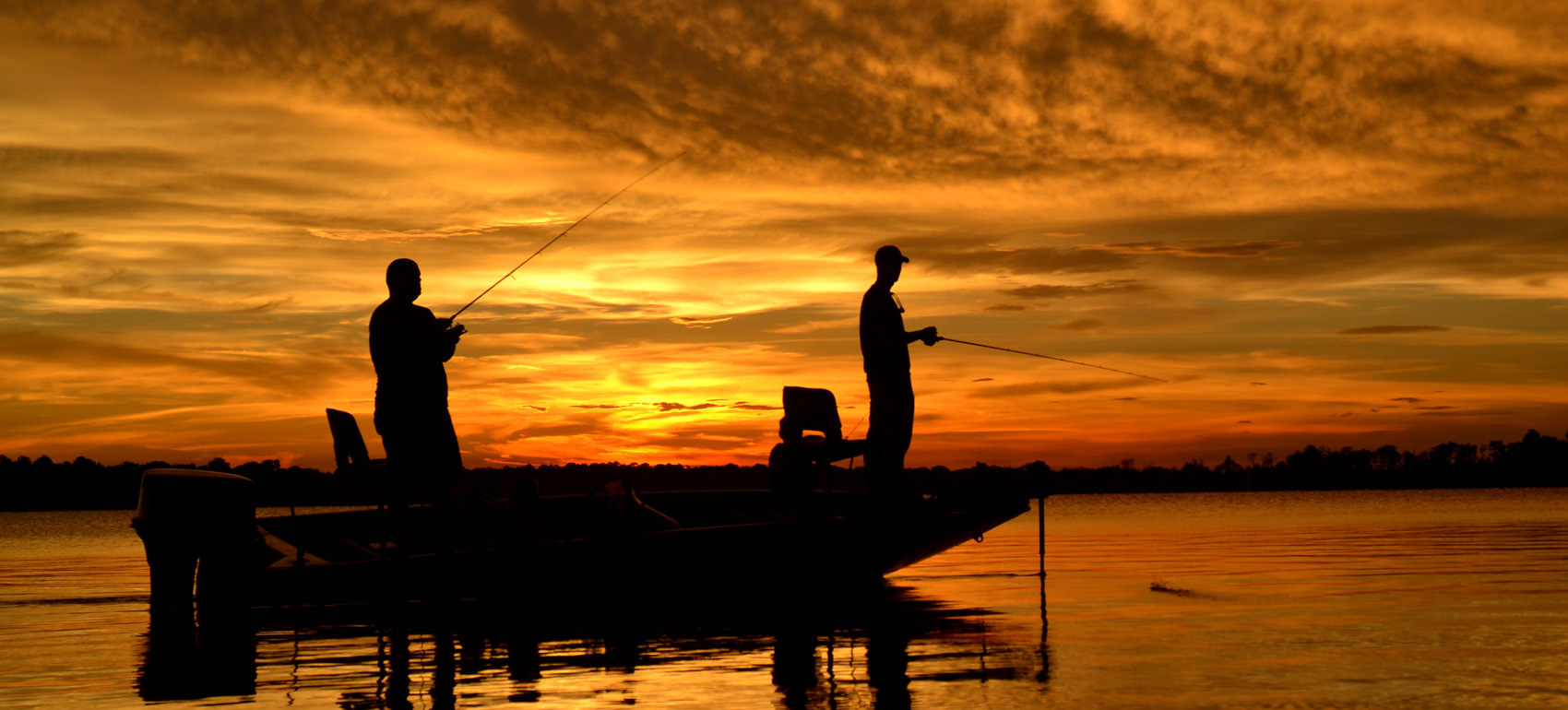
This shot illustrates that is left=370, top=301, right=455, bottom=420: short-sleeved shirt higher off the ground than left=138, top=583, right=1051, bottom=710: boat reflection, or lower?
higher

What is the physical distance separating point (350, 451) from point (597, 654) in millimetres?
2766

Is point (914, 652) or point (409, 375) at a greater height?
point (409, 375)

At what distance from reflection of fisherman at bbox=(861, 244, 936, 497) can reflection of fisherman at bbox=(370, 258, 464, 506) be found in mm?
3366

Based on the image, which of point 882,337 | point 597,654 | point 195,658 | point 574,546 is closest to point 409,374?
point 574,546

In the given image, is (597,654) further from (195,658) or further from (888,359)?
(888,359)

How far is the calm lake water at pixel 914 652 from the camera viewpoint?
21.4 feet

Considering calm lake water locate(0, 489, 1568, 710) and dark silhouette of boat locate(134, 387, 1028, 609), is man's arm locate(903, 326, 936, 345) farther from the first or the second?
calm lake water locate(0, 489, 1568, 710)

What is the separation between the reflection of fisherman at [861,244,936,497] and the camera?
10.2 meters

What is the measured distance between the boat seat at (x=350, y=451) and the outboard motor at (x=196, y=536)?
1.38 metres

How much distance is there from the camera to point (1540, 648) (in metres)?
7.83

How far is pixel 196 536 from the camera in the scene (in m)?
10.3

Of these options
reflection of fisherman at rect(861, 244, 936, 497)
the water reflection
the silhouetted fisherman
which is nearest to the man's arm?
reflection of fisherman at rect(861, 244, 936, 497)

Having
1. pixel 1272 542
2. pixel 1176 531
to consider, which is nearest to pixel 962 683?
pixel 1272 542

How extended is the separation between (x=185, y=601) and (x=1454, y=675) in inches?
374
